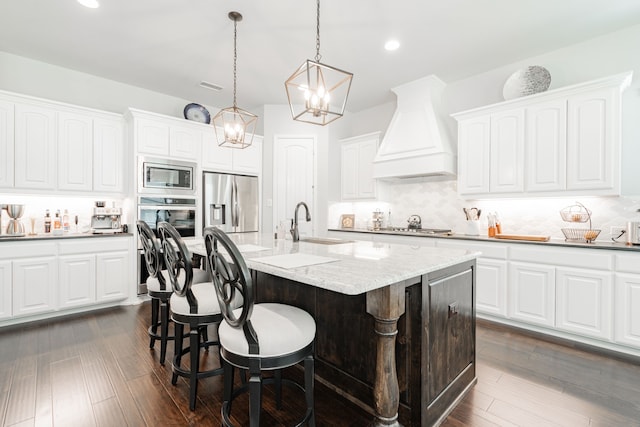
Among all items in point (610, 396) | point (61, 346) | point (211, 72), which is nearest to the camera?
point (610, 396)

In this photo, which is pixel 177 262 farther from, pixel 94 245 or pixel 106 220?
pixel 106 220

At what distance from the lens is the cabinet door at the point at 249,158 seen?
4.75m

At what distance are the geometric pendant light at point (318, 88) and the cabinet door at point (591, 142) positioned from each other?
2237mm

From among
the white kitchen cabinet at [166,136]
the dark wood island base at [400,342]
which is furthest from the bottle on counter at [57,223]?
the dark wood island base at [400,342]

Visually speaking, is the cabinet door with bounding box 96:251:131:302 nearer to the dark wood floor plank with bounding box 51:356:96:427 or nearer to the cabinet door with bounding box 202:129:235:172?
the dark wood floor plank with bounding box 51:356:96:427

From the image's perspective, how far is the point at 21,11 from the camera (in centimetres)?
273

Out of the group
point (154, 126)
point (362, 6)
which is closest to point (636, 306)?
point (362, 6)

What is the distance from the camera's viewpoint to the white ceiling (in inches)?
105

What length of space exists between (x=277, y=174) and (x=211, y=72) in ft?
5.72

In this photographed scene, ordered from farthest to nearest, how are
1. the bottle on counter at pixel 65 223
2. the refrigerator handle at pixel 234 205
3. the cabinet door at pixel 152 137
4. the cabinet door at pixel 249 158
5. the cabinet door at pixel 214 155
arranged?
the cabinet door at pixel 249 158
the refrigerator handle at pixel 234 205
the cabinet door at pixel 214 155
the cabinet door at pixel 152 137
the bottle on counter at pixel 65 223

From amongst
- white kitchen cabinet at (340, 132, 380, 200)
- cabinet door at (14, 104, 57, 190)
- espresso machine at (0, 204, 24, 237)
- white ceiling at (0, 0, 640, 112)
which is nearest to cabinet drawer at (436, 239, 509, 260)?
white kitchen cabinet at (340, 132, 380, 200)

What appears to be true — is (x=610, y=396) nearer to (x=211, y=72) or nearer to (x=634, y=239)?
(x=634, y=239)

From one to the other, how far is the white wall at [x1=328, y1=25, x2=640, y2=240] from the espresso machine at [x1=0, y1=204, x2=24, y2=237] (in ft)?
15.1

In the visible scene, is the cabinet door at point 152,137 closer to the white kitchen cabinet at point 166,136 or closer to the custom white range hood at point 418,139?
the white kitchen cabinet at point 166,136
